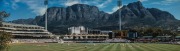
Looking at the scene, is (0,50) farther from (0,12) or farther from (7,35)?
(0,12)

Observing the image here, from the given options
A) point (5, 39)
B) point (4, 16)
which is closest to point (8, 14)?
point (4, 16)

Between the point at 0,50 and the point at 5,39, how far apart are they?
2295 millimetres

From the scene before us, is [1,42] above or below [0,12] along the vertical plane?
below

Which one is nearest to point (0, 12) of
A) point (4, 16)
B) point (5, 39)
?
point (4, 16)

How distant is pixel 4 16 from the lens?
41.5 metres

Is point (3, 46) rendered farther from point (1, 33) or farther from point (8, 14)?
point (8, 14)

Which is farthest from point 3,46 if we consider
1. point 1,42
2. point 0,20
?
point 0,20

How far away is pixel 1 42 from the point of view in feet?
133

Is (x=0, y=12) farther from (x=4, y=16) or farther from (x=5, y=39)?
(x=5, y=39)

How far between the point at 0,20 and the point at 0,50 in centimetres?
399

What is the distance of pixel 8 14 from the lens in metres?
41.6

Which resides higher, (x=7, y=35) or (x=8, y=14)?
(x=8, y=14)

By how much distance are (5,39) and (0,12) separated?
11.8 ft

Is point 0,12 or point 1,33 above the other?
point 0,12
